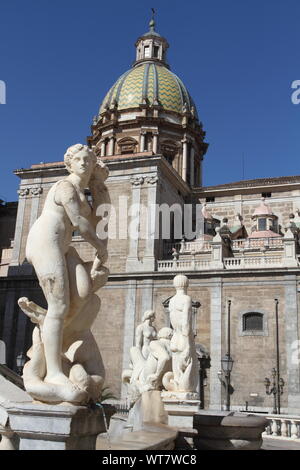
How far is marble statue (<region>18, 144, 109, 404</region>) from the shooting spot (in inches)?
161

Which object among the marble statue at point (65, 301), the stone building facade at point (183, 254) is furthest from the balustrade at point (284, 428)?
the stone building facade at point (183, 254)

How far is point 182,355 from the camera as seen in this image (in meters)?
7.05

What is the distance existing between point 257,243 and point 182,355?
2186 centimetres

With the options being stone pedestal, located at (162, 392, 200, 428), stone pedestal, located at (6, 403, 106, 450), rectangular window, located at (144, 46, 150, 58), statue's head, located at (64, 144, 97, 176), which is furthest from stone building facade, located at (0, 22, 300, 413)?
stone pedestal, located at (6, 403, 106, 450)

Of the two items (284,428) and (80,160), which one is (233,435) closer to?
(80,160)

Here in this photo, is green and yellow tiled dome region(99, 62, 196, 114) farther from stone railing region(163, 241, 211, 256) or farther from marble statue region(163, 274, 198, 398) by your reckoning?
marble statue region(163, 274, 198, 398)

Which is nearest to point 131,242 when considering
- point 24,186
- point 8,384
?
point 24,186

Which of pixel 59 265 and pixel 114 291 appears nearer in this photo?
pixel 59 265

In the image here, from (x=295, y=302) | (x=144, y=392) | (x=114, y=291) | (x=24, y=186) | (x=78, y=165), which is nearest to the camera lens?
(x=78, y=165)

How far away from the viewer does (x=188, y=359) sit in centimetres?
704

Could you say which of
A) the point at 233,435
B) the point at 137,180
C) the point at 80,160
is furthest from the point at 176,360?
the point at 137,180

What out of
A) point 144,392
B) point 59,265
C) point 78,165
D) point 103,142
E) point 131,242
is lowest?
point 144,392

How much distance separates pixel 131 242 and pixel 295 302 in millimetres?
9486
